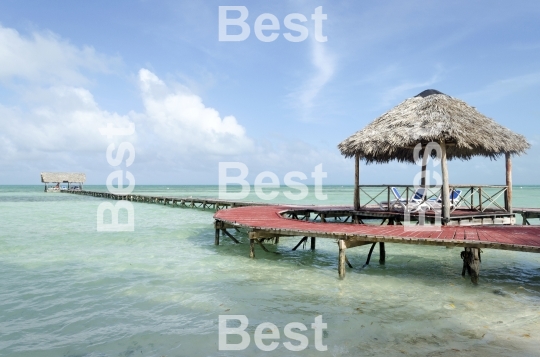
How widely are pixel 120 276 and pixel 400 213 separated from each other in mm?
7187

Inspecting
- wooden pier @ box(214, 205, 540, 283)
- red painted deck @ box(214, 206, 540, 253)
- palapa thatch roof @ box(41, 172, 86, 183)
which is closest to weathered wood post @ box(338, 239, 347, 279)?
wooden pier @ box(214, 205, 540, 283)

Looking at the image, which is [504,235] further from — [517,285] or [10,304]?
[10,304]

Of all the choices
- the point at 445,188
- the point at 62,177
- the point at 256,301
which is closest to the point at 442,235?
the point at 445,188

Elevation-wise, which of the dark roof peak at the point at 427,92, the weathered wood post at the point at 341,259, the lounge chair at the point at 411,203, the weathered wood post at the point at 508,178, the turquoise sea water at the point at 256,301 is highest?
the dark roof peak at the point at 427,92

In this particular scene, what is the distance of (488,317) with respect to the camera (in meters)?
5.16

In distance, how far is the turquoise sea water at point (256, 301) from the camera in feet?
14.4

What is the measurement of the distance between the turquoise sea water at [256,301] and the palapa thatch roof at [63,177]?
144 ft

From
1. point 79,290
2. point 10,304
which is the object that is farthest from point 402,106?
point 10,304

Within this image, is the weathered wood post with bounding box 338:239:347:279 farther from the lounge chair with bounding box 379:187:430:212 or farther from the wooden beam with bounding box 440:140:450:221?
the lounge chair with bounding box 379:187:430:212

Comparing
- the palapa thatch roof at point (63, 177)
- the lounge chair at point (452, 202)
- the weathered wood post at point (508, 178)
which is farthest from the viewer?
the palapa thatch roof at point (63, 177)

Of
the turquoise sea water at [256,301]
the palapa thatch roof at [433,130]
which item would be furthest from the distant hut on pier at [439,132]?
the turquoise sea water at [256,301]

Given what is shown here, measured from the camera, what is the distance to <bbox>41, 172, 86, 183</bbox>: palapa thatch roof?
48156mm

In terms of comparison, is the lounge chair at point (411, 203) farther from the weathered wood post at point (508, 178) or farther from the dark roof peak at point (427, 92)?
the dark roof peak at point (427, 92)

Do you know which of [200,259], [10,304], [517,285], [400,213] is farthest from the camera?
[400,213]
